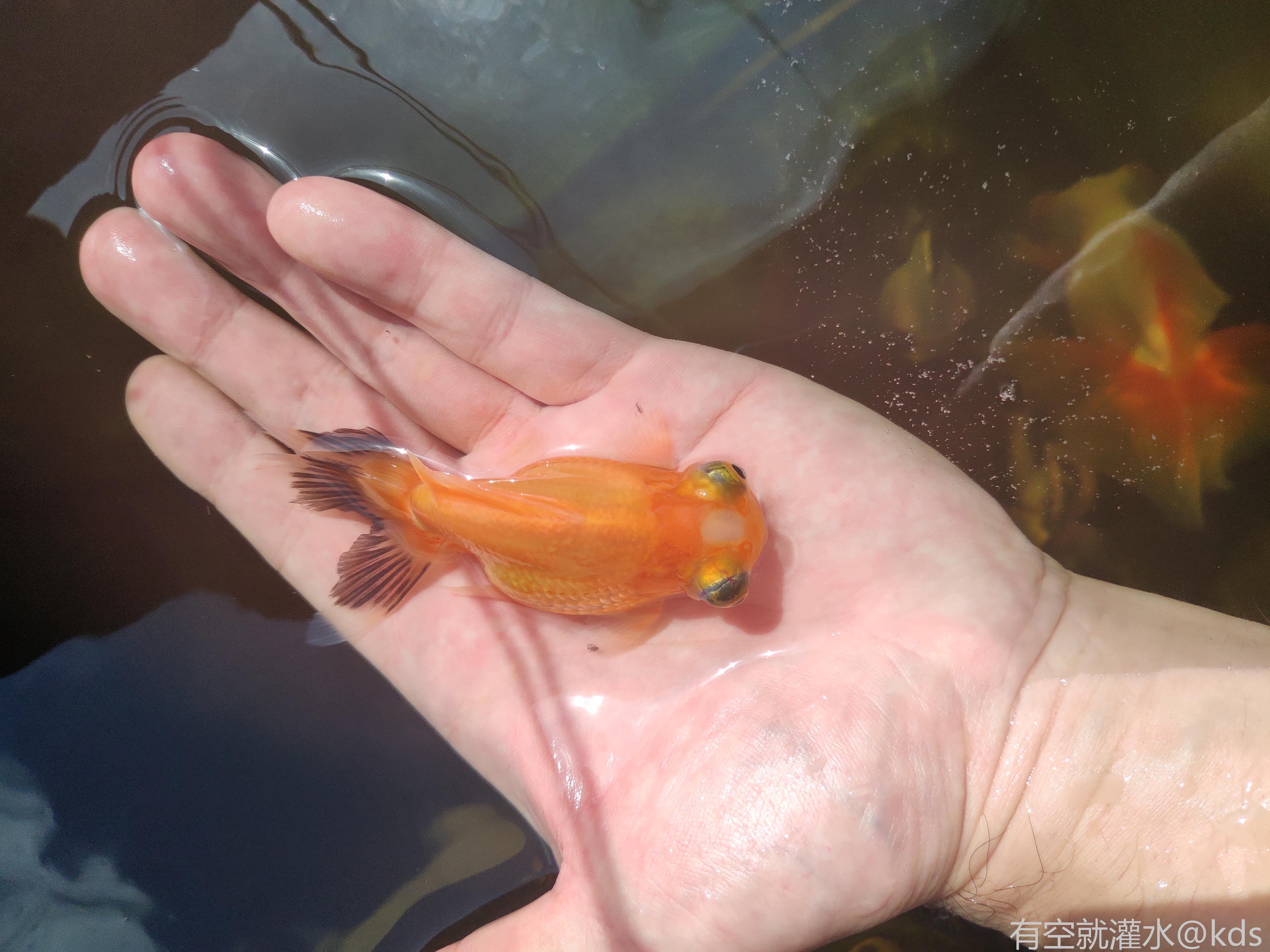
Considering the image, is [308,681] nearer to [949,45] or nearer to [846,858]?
[846,858]

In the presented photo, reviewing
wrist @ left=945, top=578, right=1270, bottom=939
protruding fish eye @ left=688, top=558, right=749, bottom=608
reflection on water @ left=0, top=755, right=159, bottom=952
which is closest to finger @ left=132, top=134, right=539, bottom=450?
protruding fish eye @ left=688, top=558, right=749, bottom=608

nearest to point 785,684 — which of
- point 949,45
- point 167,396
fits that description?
point 167,396

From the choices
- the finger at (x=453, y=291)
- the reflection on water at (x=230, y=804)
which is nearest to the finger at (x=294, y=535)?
the reflection on water at (x=230, y=804)

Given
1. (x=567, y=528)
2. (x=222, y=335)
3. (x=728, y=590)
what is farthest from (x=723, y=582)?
(x=222, y=335)

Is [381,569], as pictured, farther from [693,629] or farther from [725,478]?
[725,478]

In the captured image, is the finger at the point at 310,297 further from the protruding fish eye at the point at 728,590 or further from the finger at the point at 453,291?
the protruding fish eye at the point at 728,590

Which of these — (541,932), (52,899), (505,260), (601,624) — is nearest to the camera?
(541,932)
